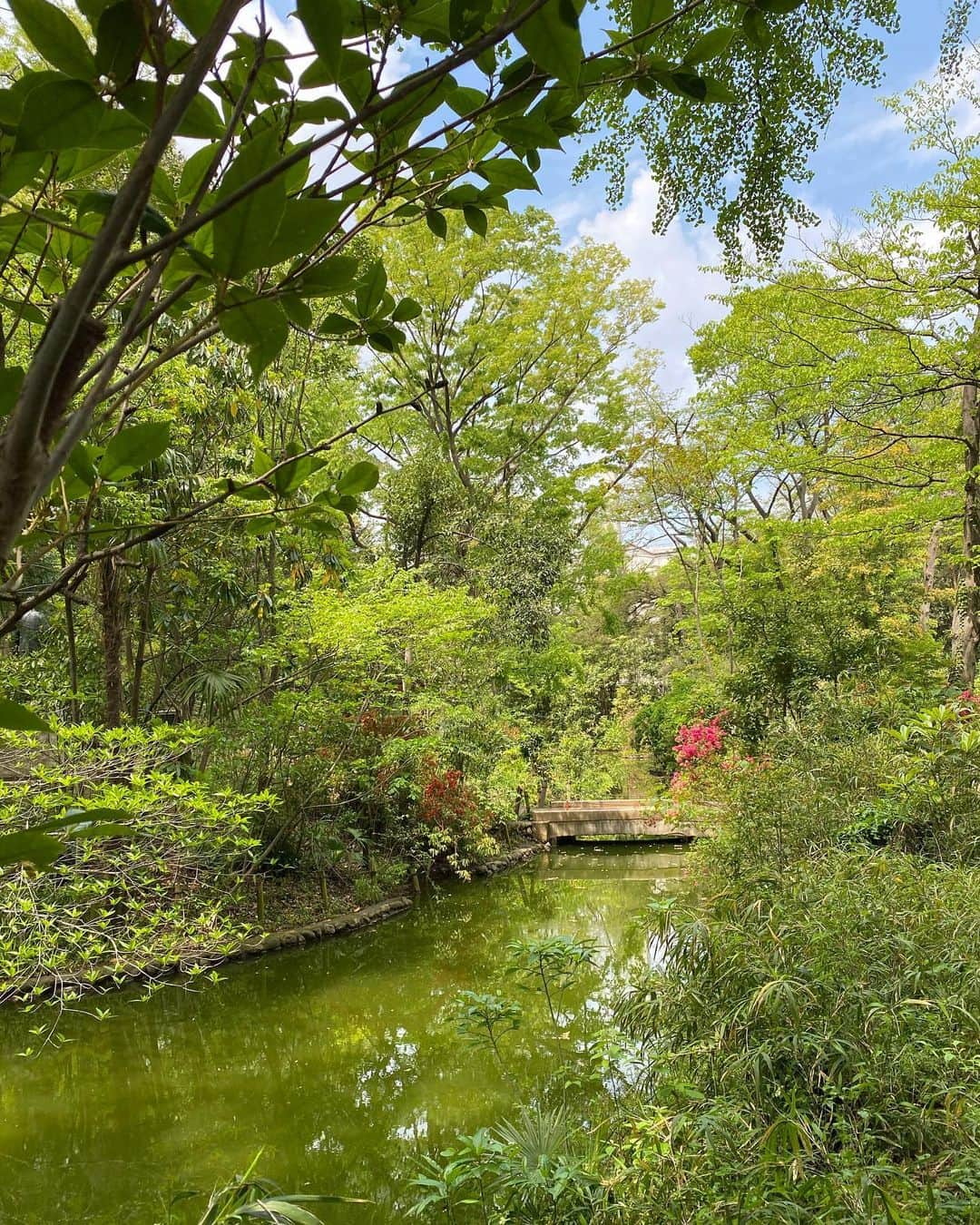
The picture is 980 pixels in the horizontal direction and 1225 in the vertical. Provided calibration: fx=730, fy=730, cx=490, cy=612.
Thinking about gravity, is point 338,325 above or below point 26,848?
above

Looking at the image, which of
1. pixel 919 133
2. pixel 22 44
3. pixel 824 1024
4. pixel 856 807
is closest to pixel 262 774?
pixel 856 807

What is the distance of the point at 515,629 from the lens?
9.30 m

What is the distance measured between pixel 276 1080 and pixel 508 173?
4226 millimetres

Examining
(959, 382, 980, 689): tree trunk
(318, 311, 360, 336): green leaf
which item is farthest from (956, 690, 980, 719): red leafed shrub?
(318, 311, 360, 336): green leaf

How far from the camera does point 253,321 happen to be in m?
0.36

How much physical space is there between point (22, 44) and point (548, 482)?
295 inches

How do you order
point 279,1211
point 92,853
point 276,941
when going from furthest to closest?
point 276,941 → point 92,853 → point 279,1211

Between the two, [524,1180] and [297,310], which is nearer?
[297,310]

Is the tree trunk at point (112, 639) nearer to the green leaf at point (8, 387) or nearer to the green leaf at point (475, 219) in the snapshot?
the green leaf at point (475, 219)

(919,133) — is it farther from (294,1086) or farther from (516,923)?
(294,1086)

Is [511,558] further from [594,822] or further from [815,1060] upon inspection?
[815,1060]

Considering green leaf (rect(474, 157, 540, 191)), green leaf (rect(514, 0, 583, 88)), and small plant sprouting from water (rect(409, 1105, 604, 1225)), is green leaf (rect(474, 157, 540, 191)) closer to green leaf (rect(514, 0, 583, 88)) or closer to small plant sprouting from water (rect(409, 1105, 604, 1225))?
green leaf (rect(514, 0, 583, 88))

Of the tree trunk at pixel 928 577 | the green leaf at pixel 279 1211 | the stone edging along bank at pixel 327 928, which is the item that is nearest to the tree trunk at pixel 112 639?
the stone edging along bank at pixel 327 928

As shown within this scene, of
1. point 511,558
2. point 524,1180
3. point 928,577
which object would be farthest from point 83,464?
point 928,577
